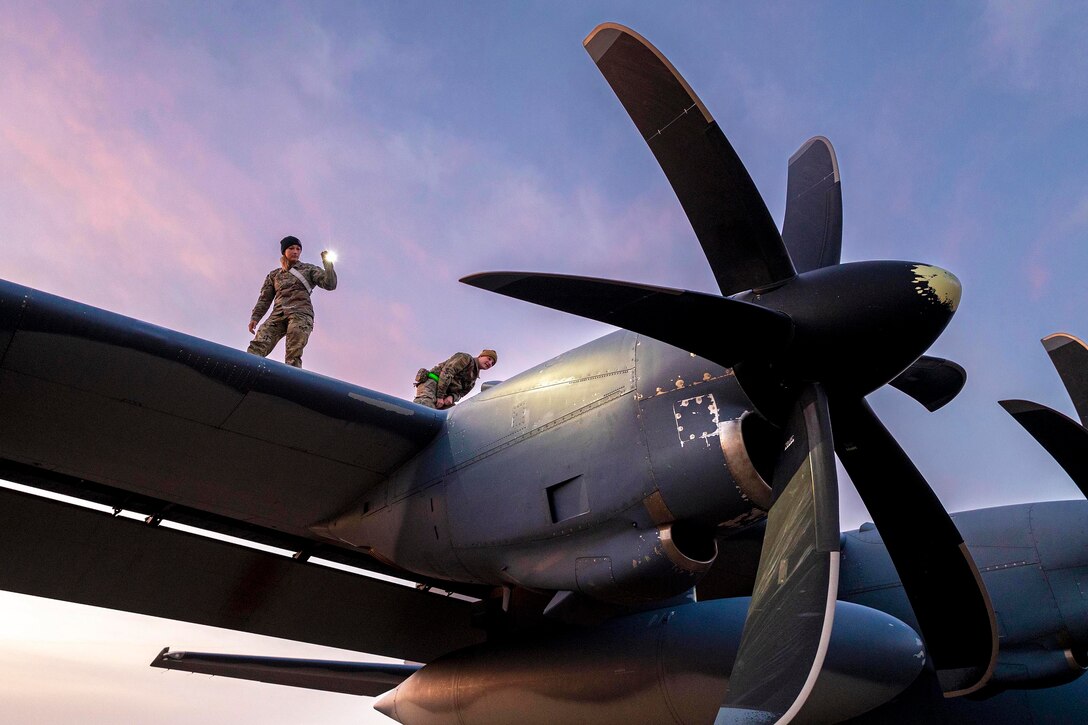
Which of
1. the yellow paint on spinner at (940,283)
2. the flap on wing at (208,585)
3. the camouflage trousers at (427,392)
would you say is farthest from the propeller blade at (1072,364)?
the flap on wing at (208,585)

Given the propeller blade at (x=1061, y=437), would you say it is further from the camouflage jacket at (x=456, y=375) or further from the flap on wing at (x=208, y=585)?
the flap on wing at (x=208, y=585)

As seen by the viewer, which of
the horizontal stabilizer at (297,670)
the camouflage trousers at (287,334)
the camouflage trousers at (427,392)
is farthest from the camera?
the horizontal stabilizer at (297,670)

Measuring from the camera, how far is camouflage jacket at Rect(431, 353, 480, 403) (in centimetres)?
833

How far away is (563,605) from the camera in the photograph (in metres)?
5.16

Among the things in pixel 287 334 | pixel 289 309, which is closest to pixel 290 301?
pixel 289 309

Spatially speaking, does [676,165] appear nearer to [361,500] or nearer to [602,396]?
[602,396]

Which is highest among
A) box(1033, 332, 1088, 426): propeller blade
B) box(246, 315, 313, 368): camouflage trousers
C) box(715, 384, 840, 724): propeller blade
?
box(246, 315, 313, 368): camouflage trousers

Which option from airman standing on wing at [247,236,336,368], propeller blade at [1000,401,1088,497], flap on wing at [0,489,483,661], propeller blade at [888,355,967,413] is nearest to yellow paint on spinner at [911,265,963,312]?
propeller blade at [888,355,967,413]

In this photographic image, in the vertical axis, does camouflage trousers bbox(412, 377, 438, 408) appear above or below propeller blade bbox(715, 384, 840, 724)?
above

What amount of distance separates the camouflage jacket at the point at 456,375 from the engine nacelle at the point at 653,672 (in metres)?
2.81

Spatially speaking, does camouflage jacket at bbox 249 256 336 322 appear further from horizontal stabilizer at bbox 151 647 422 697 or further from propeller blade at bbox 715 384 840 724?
propeller blade at bbox 715 384 840 724

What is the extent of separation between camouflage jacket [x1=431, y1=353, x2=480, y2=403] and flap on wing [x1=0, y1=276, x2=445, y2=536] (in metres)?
2.15

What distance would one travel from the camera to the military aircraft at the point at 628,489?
166 inches

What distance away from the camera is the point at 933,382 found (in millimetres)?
6215
